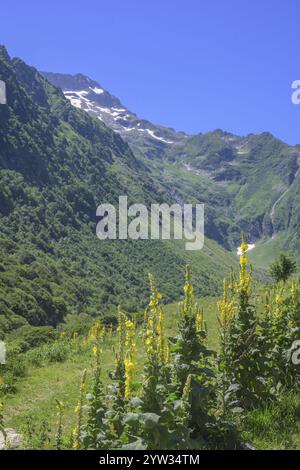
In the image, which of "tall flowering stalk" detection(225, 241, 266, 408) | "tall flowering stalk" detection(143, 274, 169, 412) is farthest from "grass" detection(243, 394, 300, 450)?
"tall flowering stalk" detection(143, 274, 169, 412)

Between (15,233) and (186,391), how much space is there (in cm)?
15858

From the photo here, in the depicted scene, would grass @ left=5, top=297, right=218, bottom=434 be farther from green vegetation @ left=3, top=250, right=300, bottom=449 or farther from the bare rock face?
the bare rock face

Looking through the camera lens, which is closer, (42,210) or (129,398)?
(129,398)

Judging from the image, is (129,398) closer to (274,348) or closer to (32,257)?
(274,348)

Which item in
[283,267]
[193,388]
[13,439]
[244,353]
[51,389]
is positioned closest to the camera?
[193,388]

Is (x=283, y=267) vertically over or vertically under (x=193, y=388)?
over

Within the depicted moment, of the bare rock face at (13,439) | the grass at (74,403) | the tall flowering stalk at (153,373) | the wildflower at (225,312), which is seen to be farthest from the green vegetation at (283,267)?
the tall flowering stalk at (153,373)

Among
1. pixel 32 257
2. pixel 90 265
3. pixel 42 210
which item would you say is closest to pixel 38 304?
pixel 32 257

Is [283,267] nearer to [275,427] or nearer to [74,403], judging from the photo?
[74,403]

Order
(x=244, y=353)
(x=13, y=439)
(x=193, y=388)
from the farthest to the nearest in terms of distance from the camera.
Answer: (x=13, y=439) < (x=244, y=353) < (x=193, y=388)

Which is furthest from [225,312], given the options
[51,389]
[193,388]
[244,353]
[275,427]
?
[51,389]

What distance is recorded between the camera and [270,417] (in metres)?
10.1
